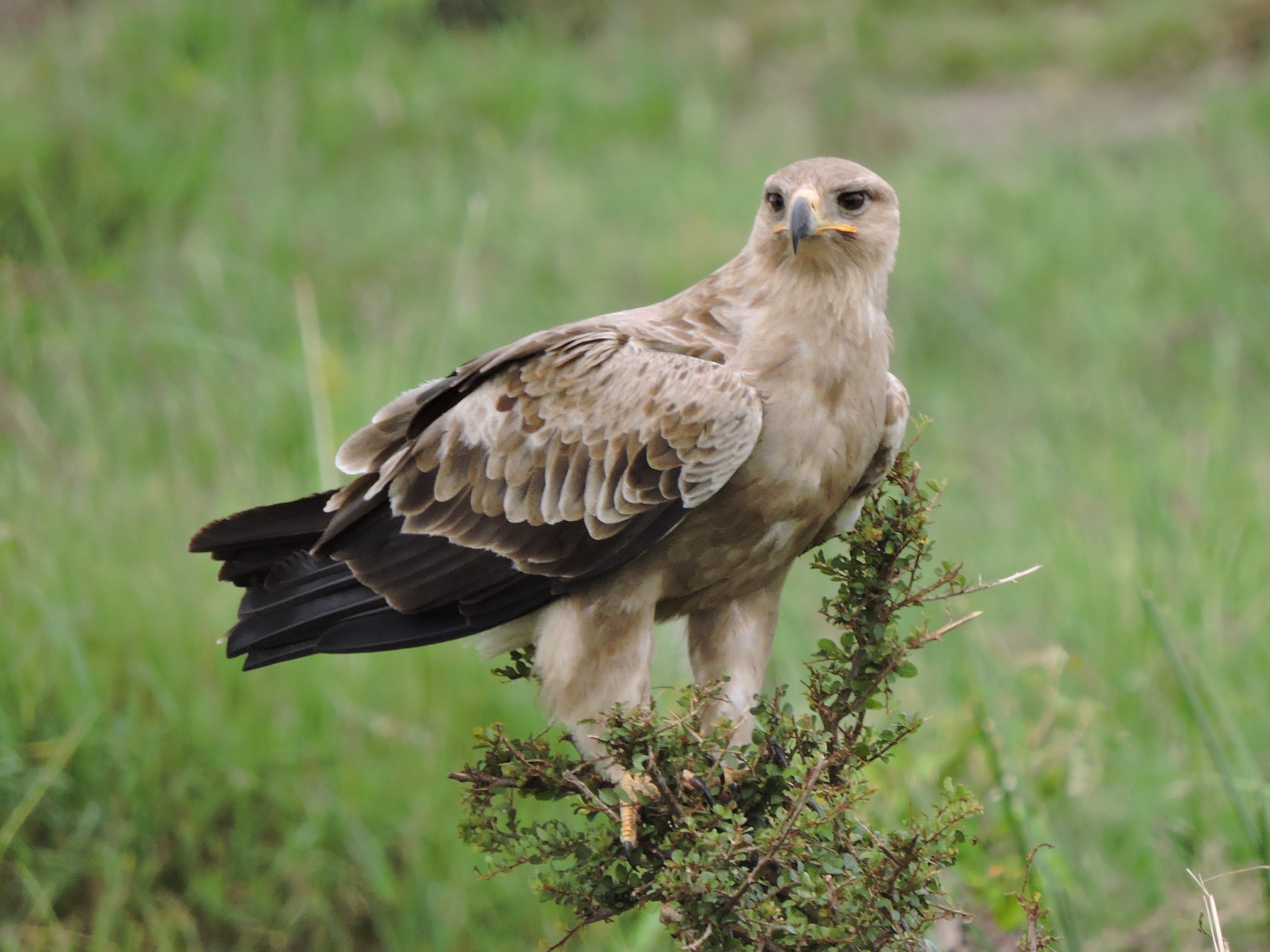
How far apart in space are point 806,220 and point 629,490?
59 centimetres

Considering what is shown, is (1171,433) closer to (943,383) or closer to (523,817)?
(943,383)

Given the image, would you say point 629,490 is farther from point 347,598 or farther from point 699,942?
point 699,942

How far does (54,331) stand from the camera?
18.6 ft

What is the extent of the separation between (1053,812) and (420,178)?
549cm

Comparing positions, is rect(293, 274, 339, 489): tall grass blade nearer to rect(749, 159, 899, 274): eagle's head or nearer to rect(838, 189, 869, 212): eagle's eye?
rect(749, 159, 899, 274): eagle's head

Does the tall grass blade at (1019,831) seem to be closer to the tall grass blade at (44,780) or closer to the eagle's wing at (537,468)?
the eagle's wing at (537,468)

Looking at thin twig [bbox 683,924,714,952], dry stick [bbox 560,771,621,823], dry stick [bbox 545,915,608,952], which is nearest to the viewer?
thin twig [bbox 683,924,714,952]

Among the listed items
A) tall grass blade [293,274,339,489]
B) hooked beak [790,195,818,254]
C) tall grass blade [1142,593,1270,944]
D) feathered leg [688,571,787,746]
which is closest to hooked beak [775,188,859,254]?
hooked beak [790,195,818,254]

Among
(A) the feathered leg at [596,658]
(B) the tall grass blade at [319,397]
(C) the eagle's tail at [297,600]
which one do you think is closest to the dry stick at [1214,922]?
(A) the feathered leg at [596,658]

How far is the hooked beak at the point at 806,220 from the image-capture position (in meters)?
2.48

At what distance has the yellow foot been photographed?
2.11 m

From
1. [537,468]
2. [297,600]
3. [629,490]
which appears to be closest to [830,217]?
[629,490]

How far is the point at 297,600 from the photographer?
2650mm

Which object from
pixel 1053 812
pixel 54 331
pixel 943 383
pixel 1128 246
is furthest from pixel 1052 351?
pixel 54 331
